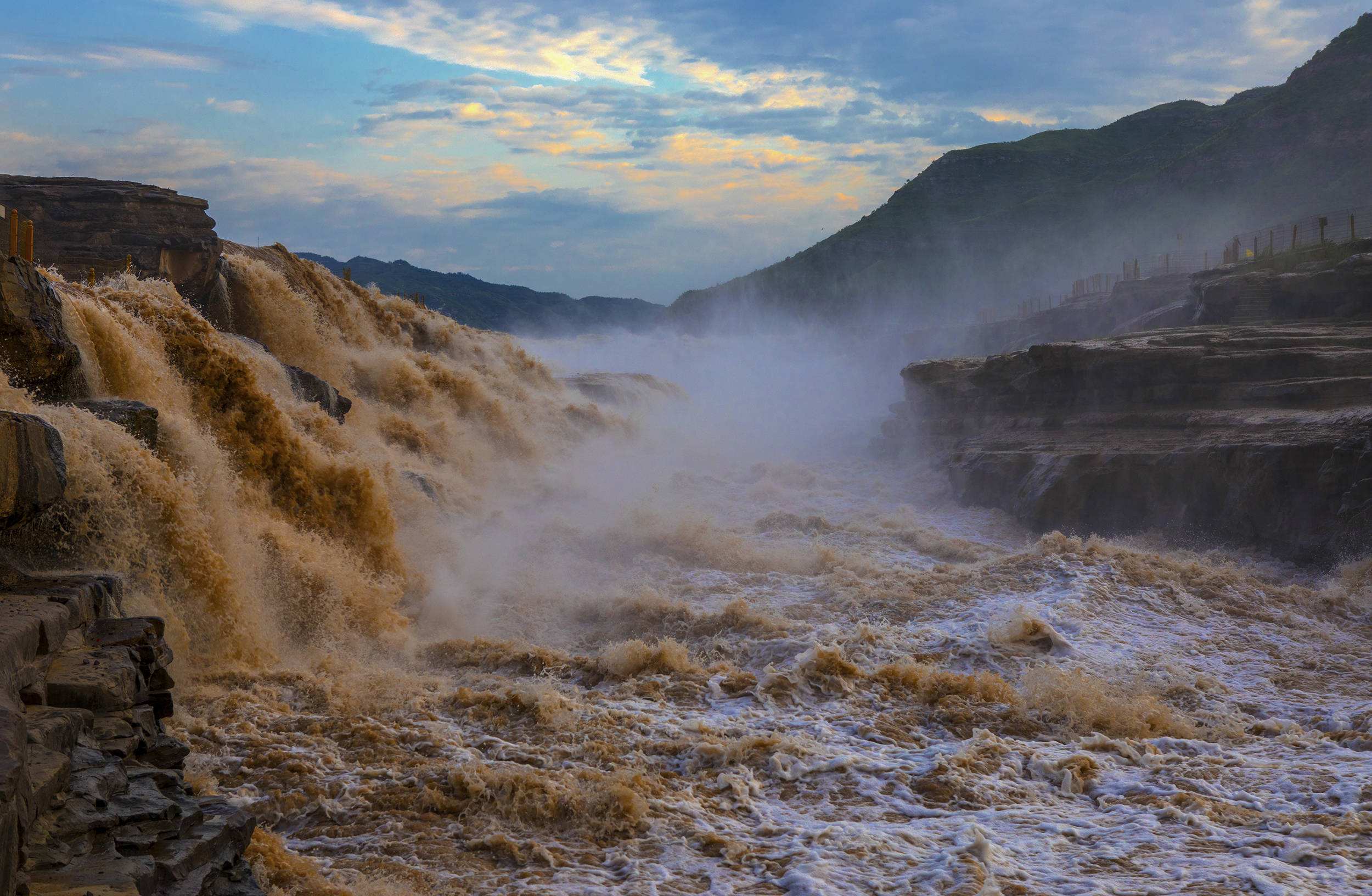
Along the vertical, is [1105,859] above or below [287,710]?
below

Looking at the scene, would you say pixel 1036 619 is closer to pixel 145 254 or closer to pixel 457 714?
pixel 457 714

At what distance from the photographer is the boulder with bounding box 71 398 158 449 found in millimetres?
7129

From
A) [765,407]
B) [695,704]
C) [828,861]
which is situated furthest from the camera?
[765,407]

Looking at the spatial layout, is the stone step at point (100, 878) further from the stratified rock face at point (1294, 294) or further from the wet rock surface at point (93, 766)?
the stratified rock face at point (1294, 294)

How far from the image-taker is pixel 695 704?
7.22m

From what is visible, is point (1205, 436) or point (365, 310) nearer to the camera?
point (1205, 436)

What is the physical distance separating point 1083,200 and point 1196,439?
200ft

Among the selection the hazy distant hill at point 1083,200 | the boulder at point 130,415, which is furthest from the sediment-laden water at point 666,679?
the hazy distant hill at point 1083,200

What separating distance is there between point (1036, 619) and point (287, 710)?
668cm

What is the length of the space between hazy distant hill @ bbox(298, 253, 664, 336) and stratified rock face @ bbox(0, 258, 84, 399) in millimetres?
61617

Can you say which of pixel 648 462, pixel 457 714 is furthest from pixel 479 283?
pixel 457 714

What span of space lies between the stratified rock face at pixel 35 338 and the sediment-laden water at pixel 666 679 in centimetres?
49

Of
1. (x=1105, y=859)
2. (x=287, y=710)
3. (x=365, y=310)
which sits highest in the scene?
(x=365, y=310)

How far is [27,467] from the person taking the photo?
5.32 m
